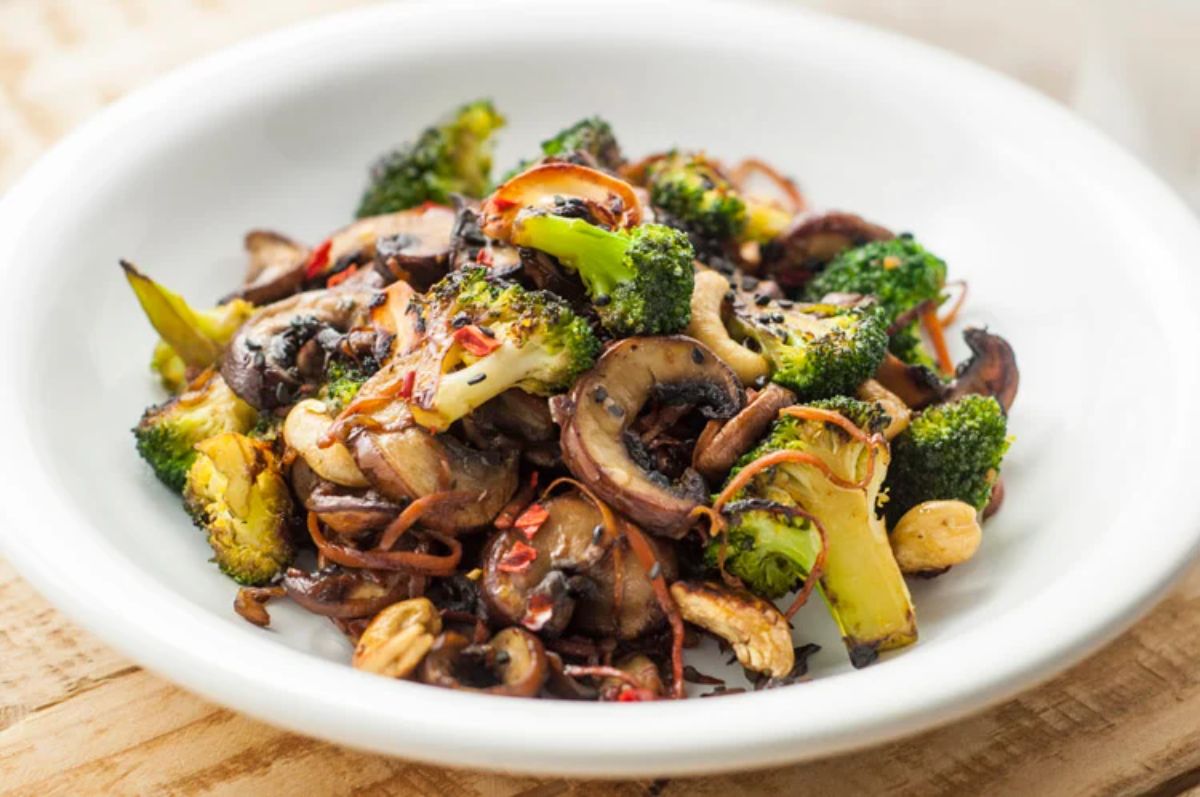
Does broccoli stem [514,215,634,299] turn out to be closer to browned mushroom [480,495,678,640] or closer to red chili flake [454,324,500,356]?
red chili flake [454,324,500,356]

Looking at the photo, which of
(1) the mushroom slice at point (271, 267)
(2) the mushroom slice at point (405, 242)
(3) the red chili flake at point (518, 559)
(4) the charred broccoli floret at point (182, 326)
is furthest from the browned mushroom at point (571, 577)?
(1) the mushroom slice at point (271, 267)

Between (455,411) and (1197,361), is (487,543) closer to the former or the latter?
(455,411)

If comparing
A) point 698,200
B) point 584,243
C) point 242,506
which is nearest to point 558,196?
point 584,243

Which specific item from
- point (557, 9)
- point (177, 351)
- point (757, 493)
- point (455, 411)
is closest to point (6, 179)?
point (177, 351)

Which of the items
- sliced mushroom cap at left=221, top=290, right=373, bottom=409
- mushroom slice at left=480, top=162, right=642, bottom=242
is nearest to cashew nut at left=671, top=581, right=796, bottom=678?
mushroom slice at left=480, top=162, right=642, bottom=242

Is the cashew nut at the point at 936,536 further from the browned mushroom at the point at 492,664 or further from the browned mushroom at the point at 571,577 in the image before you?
the browned mushroom at the point at 492,664

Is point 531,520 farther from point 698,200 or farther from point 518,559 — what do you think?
point 698,200

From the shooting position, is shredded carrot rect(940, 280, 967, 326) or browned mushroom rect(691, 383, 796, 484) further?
shredded carrot rect(940, 280, 967, 326)
